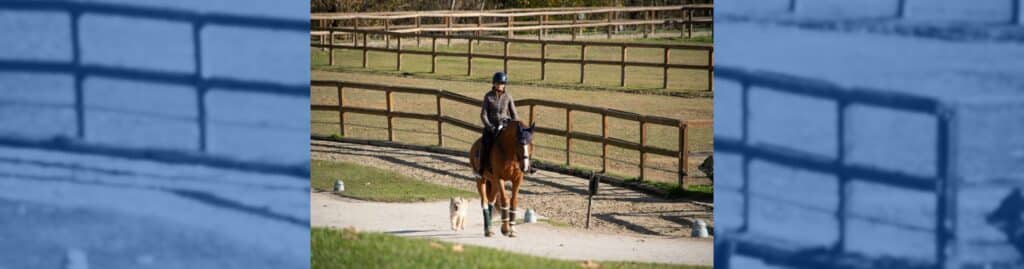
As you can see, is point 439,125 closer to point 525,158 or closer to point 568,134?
point 525,158

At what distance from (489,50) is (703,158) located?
5.31ft

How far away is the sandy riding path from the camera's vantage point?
6750 millimetres

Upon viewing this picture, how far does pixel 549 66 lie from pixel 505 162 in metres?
0.73

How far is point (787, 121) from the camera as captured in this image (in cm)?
625

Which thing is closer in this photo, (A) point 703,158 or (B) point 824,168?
(B) point 824,168

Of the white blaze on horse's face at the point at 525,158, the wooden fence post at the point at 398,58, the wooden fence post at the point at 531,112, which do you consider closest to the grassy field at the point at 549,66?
the wooden fence post at the point at 398,58

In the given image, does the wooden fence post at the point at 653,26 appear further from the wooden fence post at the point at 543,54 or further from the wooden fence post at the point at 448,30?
the wooden fence post at the point at 448,30

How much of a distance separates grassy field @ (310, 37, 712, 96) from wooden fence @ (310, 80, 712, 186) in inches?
4.0

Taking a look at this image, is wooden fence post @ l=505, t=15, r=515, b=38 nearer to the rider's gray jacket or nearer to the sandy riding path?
the rider's gray jacket

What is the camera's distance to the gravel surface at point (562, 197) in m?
7.28

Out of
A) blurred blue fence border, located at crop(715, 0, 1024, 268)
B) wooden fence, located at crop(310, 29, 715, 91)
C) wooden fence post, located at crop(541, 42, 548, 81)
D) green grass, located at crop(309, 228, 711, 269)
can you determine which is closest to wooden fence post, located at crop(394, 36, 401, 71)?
wooden fence, located at crop(310, 29, 715, 91)

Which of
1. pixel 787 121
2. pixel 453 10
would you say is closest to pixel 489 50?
pixel 453 10

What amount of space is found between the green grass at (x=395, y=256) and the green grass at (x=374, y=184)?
0.98 feet

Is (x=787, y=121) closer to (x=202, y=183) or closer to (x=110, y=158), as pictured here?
(x=202, y=183)
